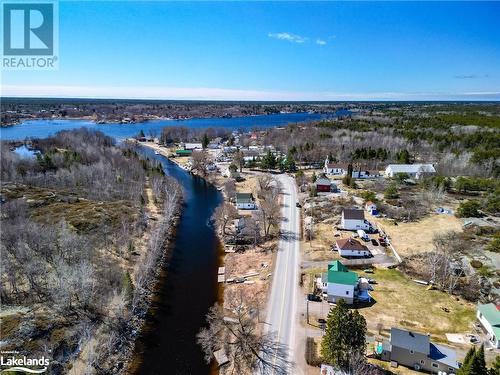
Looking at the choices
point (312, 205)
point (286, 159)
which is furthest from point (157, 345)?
point (286, 159)

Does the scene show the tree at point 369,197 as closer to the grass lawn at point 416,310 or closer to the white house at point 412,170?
the white house at point 412,170

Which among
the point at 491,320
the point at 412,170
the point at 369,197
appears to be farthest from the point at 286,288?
the point at 412,170

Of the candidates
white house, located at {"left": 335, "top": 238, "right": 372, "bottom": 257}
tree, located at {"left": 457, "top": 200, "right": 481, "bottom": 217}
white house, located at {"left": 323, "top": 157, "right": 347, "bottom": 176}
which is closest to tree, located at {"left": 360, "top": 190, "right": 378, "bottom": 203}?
tree, located at {"left": 457, "top": 200, "right": 481, "bottom": 217}

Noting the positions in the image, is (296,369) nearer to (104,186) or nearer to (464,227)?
(464,227)

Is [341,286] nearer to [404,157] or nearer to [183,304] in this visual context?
[183,304]

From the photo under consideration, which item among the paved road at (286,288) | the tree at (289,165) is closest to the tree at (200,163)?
the tree at (289,165)
